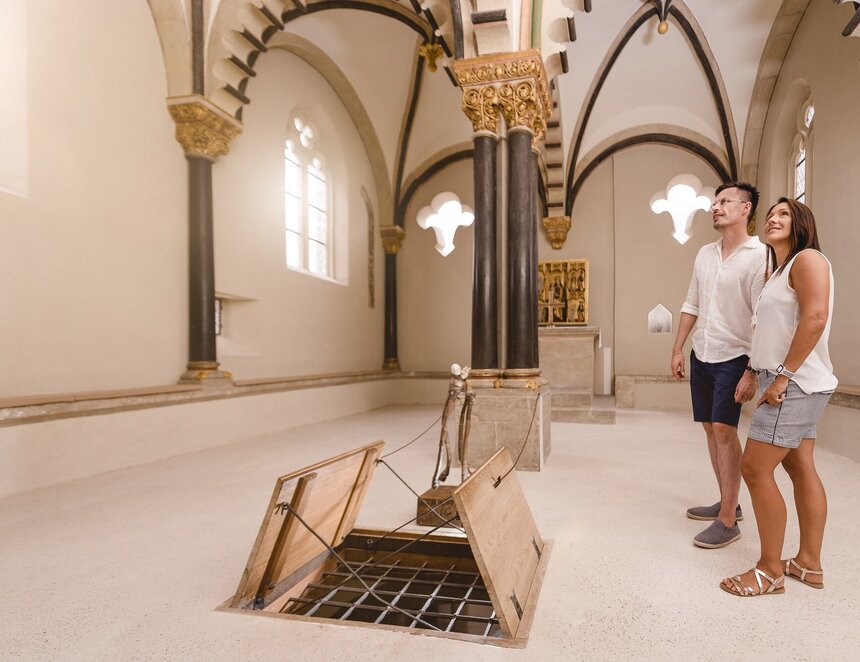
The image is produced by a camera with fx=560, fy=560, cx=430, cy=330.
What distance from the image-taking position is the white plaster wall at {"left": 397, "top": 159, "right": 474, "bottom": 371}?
10.9m

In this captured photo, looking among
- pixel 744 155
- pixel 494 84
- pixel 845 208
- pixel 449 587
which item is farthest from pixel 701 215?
pixel 449 587

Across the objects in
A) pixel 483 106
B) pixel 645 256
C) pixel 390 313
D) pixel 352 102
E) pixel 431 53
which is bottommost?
pixel 390 313

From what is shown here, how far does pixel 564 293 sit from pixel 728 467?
7673 mm

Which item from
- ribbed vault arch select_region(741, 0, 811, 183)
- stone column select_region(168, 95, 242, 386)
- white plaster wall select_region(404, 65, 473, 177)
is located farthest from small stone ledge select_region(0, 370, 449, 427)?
ribbed vault arch select_region(741, 0, 811, 183)

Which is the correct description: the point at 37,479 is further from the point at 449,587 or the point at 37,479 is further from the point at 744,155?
the point at 744,155

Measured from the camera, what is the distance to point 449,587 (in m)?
2.48

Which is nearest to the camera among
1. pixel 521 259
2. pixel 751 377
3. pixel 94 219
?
pixel 751 377

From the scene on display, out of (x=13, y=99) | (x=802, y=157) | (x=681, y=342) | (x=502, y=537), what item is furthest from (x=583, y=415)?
(x=13, y=99)

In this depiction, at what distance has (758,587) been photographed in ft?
6.90

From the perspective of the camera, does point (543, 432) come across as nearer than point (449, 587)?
No

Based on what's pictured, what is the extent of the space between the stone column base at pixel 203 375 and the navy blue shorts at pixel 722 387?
14.9 ft

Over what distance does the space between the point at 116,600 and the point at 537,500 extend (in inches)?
93.2

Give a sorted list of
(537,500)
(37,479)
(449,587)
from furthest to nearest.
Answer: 1. (37,479)
2. (537,500)
3. (449,587)

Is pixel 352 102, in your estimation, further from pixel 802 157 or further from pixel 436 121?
pixel 802 157
